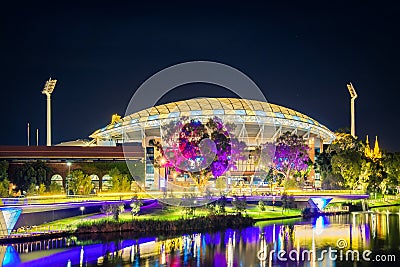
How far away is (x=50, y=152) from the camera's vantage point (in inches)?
3278

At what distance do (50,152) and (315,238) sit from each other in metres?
44.4

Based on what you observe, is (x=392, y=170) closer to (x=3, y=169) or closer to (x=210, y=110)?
(x=210, y=110)

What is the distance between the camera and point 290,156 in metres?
82.6

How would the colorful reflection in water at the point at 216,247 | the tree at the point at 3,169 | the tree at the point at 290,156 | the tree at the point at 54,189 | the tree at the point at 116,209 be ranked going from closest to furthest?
the colorful reflection in water at the point at 216,247
the tree at the point at 116,209
the tree at the point at 54,189
the tree at the point at 3,169
the tree at the point at 290,156

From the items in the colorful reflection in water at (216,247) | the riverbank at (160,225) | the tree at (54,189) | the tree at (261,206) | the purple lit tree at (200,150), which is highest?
the purple lit tree at (200,150)

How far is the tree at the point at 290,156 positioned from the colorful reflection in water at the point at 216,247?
2608 cm

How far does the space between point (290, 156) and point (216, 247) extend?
39037 mm

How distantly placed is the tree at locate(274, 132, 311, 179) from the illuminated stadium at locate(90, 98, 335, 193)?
35.5ft

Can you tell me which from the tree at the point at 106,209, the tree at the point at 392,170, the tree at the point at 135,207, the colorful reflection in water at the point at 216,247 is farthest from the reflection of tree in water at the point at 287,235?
the tree at the point at 392,170

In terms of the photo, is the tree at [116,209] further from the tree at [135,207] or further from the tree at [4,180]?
the tree at [4,180]

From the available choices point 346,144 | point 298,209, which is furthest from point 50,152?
point 346,144

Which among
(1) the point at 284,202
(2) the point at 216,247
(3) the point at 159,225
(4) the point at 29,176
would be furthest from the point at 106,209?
(4) the point at 29,176

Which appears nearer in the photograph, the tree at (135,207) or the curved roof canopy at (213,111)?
the tree at (135,207)

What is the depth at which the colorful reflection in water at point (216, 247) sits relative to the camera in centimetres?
3994
